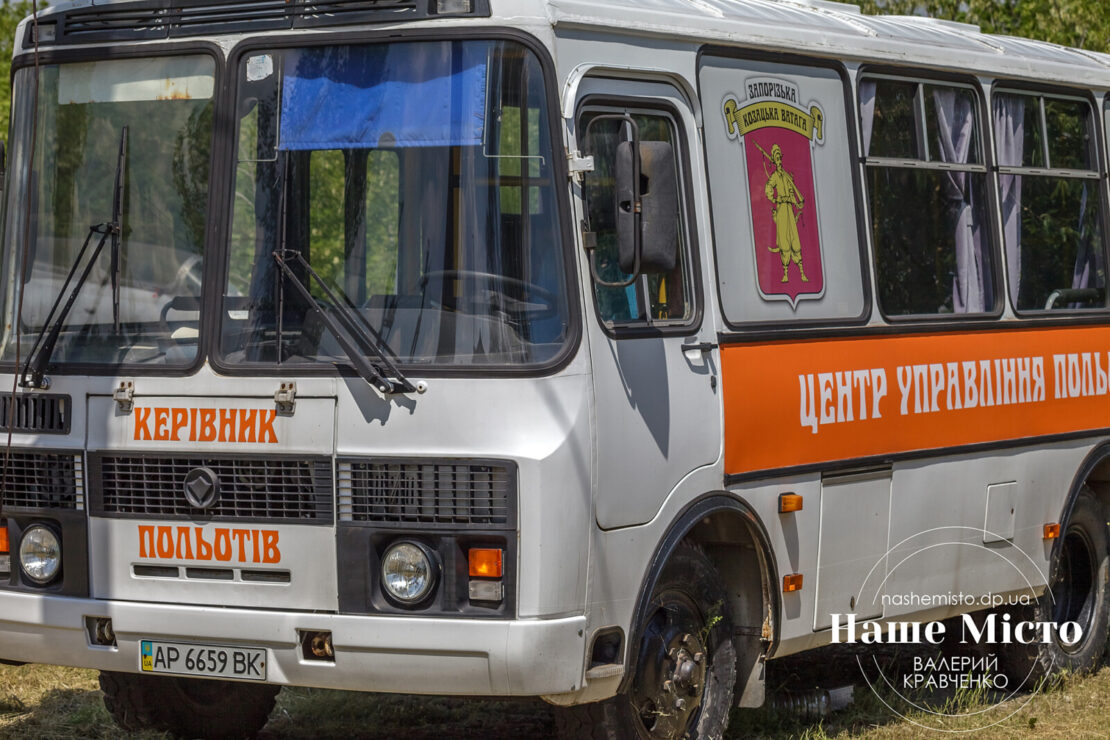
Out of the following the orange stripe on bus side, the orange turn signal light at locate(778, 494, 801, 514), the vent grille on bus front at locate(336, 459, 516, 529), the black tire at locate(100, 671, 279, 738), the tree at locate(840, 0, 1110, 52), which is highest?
the tree at locate(840, 0, 1110, 52)

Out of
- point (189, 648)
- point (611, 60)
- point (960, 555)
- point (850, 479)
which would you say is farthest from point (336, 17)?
point (960, 555)

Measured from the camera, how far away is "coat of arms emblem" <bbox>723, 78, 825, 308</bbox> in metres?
7.22

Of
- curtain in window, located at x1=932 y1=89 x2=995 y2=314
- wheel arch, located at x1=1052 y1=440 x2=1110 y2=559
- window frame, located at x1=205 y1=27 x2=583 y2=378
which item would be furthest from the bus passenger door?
wheel arch, located at x1=1052 y1=440 x2=1110 y2=559

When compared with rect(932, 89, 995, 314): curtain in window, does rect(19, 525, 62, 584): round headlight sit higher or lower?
lower

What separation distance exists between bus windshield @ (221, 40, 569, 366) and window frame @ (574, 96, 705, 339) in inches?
18.1

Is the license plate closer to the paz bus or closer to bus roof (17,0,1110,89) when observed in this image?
the paz bus

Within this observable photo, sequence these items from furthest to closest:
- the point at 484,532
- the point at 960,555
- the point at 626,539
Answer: the point at 960,555, the point at 626,539, the point at 484,532

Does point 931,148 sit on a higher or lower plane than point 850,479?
higher

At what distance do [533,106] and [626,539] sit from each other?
155cm

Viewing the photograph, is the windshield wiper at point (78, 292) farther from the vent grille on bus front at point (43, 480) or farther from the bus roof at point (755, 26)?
the bus roof at point (755, 26)

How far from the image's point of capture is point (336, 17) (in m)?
6.25

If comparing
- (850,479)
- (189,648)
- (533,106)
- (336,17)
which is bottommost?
(189,648)

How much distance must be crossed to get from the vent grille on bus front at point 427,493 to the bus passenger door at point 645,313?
409 mm

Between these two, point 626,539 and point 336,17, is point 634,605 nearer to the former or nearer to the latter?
point 626,539
